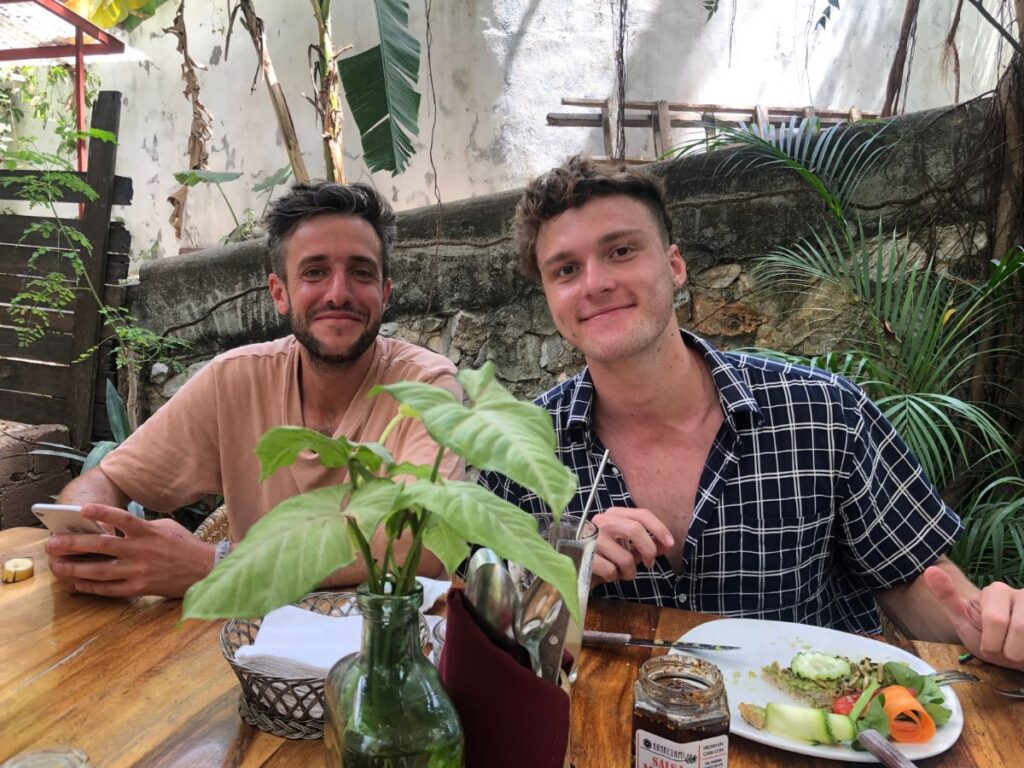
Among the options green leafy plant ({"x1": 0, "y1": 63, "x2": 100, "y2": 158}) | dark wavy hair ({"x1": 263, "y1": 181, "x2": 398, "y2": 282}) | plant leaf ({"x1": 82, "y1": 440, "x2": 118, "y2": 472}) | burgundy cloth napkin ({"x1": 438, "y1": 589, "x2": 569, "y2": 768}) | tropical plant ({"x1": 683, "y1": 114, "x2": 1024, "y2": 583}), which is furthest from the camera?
green leafy plant ({"x1": 0, "y1": 63, "x2": 100, "y2": 158})

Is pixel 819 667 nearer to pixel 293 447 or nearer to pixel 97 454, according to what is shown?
pixel 293 447

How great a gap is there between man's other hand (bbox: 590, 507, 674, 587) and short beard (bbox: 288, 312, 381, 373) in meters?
0.99

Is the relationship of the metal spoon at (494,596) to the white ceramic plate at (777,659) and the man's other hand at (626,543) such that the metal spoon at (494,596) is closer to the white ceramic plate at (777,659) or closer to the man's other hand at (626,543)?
the white ceramic plate at (777,659)

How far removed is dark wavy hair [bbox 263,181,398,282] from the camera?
2.00 meters

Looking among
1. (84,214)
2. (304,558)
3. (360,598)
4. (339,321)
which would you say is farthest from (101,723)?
(84,214)

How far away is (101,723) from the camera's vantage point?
0.92 m

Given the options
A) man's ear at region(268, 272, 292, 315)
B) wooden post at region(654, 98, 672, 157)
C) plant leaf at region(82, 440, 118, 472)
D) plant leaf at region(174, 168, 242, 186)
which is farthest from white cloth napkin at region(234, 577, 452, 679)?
wooden post at region(654, 98, 672, 157)

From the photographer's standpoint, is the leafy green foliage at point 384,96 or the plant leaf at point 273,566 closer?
the plant leaf at point 273,566

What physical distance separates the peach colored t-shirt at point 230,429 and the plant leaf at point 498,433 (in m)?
1.40

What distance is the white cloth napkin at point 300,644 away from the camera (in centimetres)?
87

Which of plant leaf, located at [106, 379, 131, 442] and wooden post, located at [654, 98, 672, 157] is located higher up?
wooden post, located at [654, 98, 672, 157]

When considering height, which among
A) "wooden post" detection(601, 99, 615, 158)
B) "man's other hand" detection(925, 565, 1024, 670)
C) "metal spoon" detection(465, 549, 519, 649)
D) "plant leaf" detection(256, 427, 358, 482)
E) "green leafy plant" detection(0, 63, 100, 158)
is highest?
"green leafy plant" detection(0, 63, 100, 158)

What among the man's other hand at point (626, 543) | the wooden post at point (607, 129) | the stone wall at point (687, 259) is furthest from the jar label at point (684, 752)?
the wooden post at point (607, 129)

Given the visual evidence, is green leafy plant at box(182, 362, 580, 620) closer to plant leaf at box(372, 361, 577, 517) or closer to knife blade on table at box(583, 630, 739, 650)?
plant leaf at box(372, 361, 577, 517)
